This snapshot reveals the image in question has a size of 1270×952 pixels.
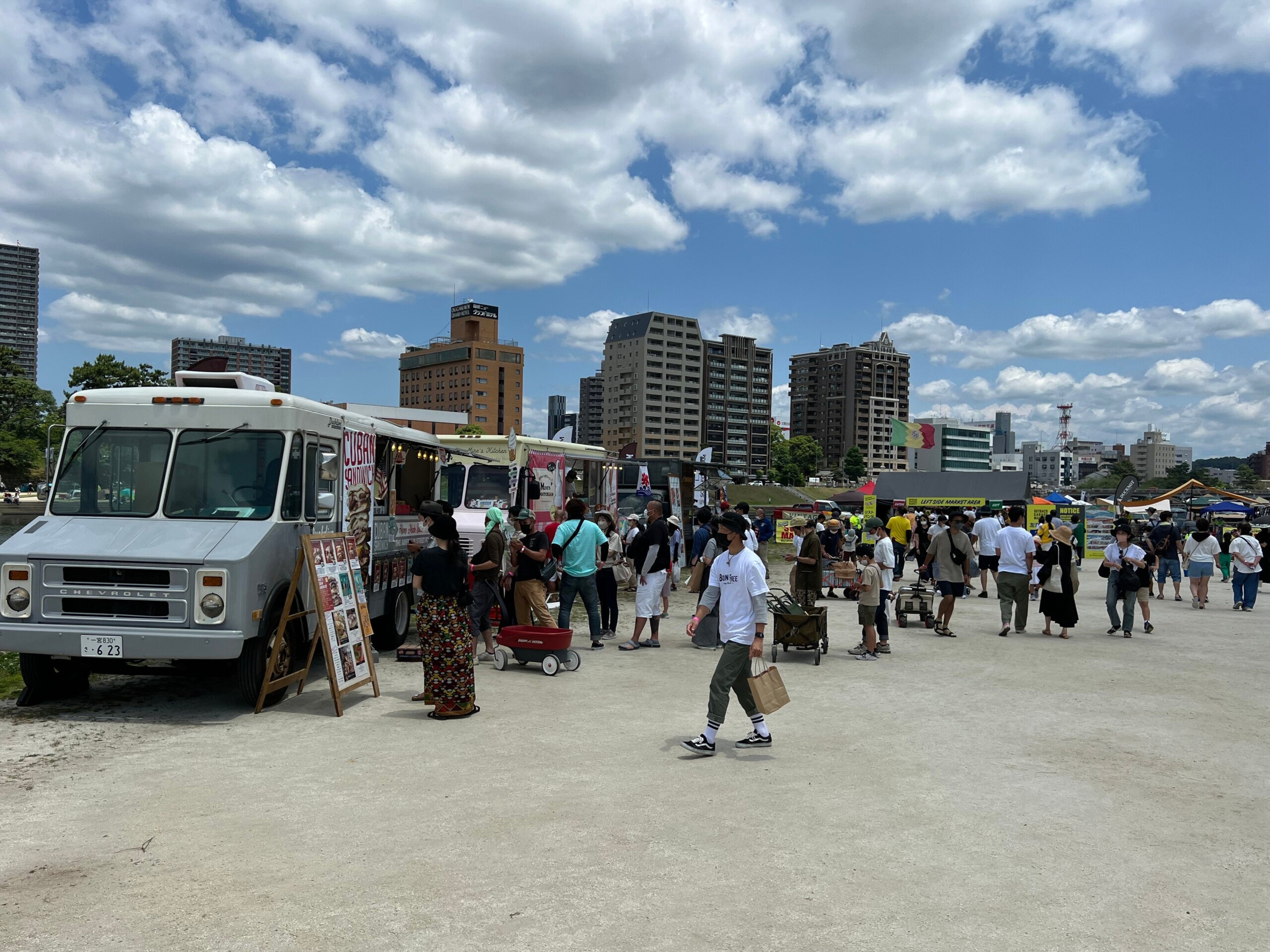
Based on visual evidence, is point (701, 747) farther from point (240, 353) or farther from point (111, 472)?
point (240, 353)

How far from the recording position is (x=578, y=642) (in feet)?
42.4

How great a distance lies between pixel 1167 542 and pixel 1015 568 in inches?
352

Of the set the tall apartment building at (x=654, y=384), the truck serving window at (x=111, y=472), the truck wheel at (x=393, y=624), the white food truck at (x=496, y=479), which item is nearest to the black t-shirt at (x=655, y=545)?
the white food truck at (x=496, y=479)

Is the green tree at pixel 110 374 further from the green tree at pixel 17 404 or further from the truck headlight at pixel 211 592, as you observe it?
the truck headlight at pixel 211 592

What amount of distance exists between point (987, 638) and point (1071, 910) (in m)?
10.2

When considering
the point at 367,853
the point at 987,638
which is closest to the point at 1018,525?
the point at 987,638

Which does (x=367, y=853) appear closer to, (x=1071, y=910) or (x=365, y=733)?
(x=365, y=733)

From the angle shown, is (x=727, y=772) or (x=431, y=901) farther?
(x=727, y=772)

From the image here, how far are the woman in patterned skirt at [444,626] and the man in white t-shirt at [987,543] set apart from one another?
13.8 m

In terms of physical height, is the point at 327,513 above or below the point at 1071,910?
above

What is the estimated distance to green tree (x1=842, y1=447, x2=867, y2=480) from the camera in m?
188

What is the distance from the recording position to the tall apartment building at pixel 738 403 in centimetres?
18850

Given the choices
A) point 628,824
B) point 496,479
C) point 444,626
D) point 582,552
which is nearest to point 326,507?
point 444,626

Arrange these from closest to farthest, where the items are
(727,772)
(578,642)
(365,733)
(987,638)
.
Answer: (727,772), (365,733), (578,642), (987,638)
